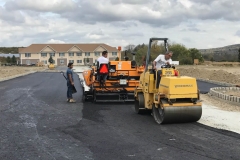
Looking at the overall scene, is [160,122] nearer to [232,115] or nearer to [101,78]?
[232,115]

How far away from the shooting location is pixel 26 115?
9953mm

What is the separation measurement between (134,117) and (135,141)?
9.54 ft

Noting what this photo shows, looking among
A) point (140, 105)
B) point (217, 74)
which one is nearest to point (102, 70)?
point (140, 105)

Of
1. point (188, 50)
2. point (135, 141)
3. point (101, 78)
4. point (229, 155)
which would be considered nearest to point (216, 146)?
point (229, 155)

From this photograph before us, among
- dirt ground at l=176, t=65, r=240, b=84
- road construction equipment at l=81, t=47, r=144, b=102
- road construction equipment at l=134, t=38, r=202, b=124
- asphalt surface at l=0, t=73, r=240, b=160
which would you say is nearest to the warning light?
road construction equipment at l=81, t=47, r=144, b=102

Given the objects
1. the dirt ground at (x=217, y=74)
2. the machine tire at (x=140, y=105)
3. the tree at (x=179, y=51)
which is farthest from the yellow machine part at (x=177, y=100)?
the tree at (x=179, y=51)

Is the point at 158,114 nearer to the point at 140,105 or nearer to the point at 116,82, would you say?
the point at 140,105

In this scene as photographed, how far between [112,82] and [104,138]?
604cm

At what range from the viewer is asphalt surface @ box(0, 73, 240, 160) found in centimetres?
590

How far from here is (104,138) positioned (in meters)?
7.11

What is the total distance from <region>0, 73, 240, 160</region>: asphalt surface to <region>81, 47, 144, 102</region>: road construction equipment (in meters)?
2.09

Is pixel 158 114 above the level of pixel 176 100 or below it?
below

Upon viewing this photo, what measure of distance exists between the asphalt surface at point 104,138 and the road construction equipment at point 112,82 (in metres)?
2.09

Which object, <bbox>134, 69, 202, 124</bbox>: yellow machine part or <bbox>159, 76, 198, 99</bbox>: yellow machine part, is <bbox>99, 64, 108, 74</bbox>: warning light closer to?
<bbox>134, 69, 202, 124</bbox>: yellow machine part
